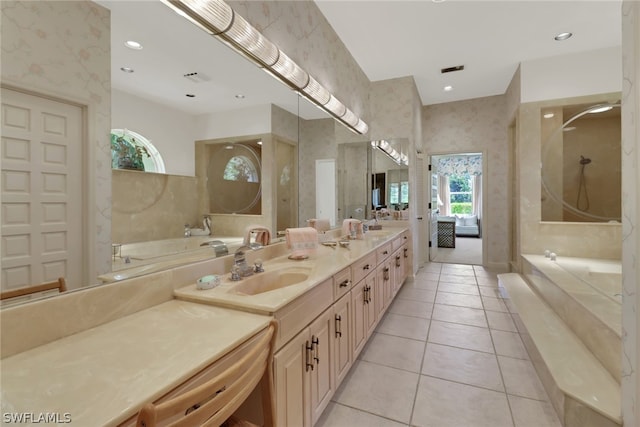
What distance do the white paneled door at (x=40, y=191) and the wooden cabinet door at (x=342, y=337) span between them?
4.19 ft

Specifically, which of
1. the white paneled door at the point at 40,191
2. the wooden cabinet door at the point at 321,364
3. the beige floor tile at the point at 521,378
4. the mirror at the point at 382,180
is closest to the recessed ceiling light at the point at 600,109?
the mirror at the point at 382,180

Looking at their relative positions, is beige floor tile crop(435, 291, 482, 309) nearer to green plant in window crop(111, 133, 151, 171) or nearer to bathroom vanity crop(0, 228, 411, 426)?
bathroom vanity crop(0, 228, 411, 426)

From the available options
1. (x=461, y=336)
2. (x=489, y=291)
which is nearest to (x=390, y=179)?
(x=489, y=291)

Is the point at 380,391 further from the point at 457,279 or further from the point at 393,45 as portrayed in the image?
the point at 393,45

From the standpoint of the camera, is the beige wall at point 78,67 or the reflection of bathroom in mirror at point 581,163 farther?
the reflection of bathroom in mirror at point 581,163

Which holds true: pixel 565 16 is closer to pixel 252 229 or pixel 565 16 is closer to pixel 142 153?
pixel 252 229

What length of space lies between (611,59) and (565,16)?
1.21m

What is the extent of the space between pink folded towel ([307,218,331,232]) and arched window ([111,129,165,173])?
152cm

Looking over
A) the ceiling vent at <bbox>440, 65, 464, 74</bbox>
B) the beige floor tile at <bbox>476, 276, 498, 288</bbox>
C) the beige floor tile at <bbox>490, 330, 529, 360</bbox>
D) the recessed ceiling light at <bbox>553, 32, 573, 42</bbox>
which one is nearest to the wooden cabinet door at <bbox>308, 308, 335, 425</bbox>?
the beige floor tile at <bbox>490, 330, 529, 360</bbox>

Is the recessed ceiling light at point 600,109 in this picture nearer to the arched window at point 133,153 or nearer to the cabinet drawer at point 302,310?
the cabinet drawer at point 302,310

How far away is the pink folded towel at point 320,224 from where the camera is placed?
2.68m

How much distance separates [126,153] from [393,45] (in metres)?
A: 3.29

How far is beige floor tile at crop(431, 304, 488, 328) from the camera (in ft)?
9.33

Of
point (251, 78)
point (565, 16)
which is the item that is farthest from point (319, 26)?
point (565, 16)
